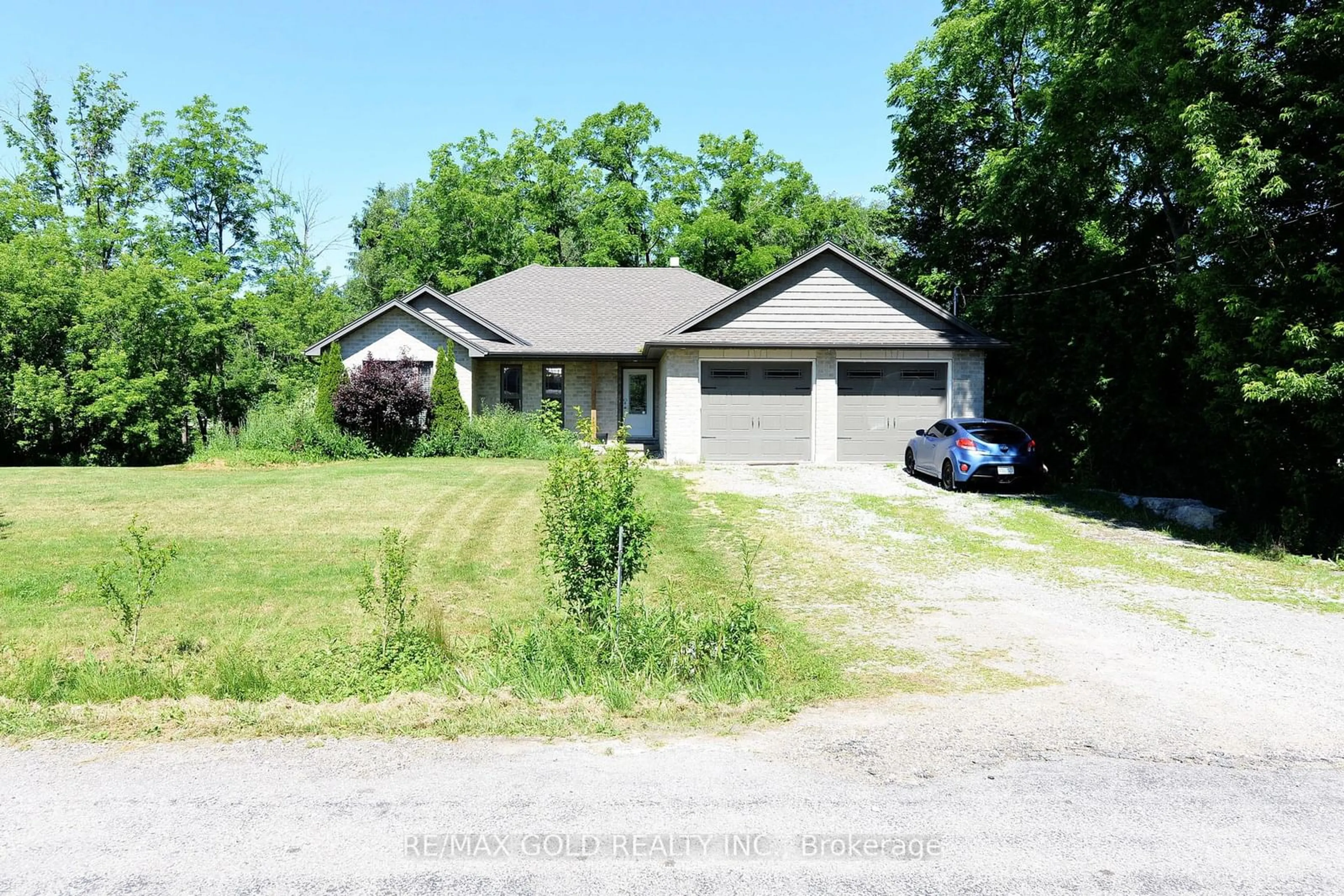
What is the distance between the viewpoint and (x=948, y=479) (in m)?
17.0

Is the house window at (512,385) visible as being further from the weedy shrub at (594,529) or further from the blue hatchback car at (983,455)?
the weedy shrub at (594,529)

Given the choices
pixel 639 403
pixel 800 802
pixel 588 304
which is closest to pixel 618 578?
pixel 800 802

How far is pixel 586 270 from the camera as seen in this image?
3066 centimetres

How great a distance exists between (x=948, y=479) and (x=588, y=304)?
14.8 m

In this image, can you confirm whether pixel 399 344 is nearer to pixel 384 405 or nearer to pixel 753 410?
pixel 384 405

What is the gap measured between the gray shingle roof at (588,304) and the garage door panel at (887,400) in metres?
6.21

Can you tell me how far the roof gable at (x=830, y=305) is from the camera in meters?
20.7

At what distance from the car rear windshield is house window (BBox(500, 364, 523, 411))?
1361cm

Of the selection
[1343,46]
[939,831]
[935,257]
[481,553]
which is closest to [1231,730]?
[939,831]

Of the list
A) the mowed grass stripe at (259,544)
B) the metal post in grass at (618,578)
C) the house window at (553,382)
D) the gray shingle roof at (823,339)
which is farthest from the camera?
the house window at (553,382)

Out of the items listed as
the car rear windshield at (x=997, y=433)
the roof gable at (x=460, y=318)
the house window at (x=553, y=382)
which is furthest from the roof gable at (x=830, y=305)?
the roof gable at (x=460, y=318)

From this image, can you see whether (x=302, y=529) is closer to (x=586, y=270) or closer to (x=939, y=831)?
(x=939, y=831)

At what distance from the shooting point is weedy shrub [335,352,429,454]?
20922mm

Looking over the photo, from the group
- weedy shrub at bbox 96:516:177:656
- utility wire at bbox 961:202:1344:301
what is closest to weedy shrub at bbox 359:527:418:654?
weedy shrub at bbox 96:516:177:656
